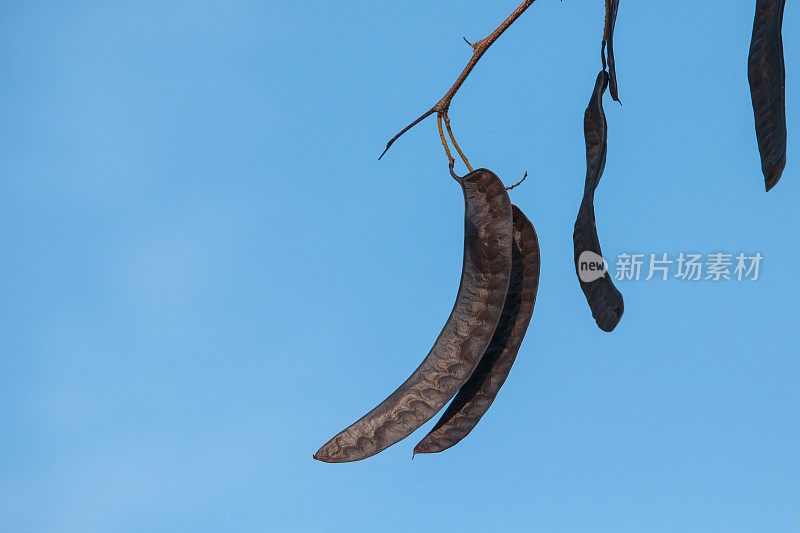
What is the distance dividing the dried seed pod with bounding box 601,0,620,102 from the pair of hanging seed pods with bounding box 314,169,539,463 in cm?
43

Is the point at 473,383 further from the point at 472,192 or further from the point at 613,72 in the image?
the point at 613,72

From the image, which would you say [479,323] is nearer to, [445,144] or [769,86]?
[445,144]

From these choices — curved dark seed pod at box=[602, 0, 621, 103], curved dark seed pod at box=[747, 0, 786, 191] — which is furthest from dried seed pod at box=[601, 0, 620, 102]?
curved dark seed pod at box=[747, 0, 786, 191]

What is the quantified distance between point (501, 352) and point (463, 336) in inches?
6.3

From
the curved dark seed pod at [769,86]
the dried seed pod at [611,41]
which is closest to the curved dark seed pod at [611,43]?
the dried seed pod at [611,41]

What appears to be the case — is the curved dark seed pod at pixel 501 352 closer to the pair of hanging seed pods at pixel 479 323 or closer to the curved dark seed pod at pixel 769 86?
the pair of hanging seed pods at pixel 479 323

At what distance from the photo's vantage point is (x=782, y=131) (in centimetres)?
212

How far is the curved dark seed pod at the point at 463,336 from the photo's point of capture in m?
2.18

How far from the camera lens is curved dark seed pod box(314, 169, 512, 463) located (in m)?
2.18

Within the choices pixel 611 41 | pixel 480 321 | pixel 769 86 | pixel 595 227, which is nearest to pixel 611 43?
pixel 611 41

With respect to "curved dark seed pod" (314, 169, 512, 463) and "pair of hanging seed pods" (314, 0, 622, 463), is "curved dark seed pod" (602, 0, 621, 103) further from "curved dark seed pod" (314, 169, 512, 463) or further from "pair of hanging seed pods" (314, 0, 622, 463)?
"curved dark seed pod" (314, 169, 512, 463)

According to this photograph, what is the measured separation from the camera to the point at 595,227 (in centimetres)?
196

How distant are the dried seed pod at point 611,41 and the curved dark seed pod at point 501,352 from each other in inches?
17.2

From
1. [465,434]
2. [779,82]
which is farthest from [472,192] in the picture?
[779,82]
